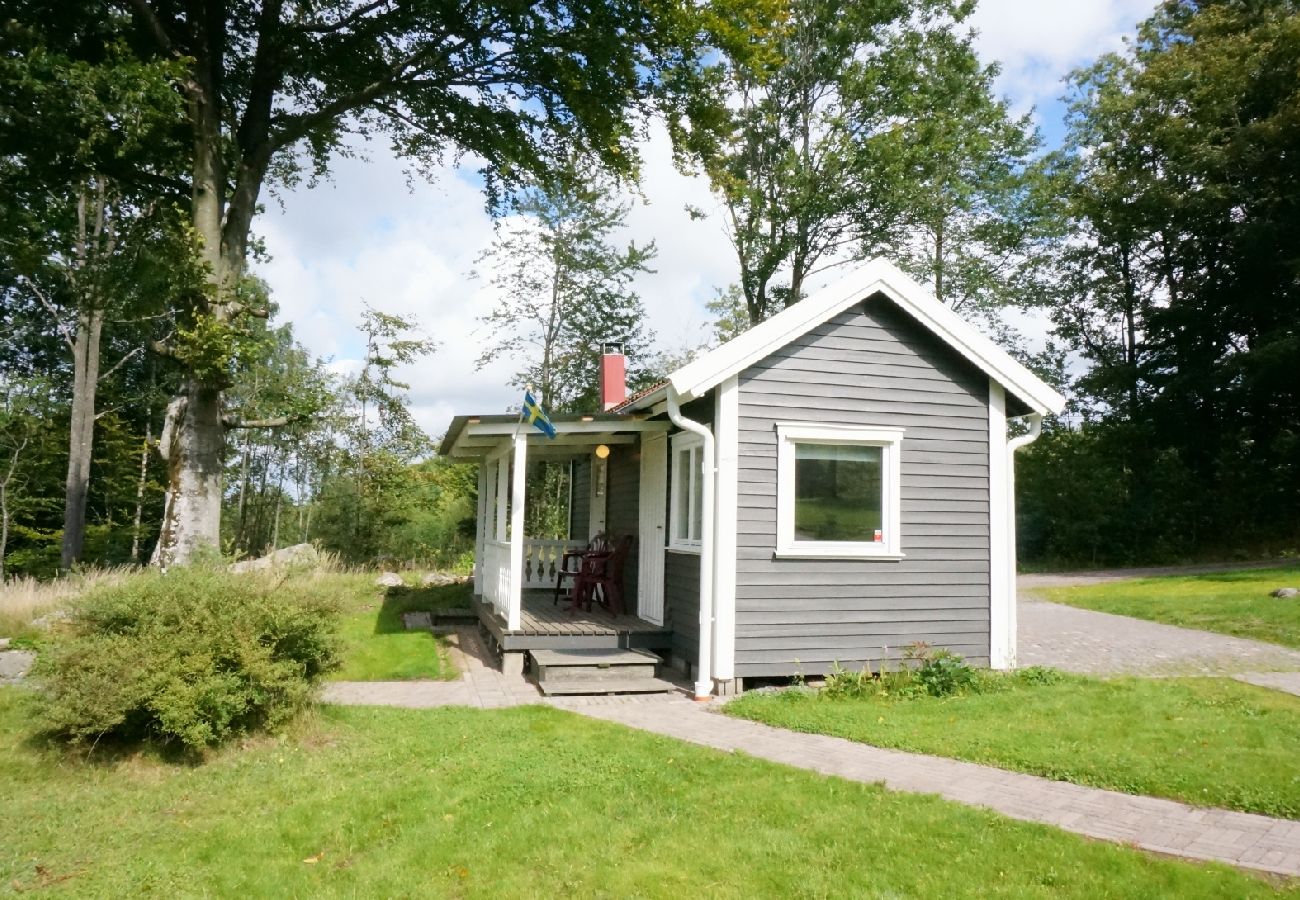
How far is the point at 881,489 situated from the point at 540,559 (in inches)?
281

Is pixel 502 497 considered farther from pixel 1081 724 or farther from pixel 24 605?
pixel 1081 724

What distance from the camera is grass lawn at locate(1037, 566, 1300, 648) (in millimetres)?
11212

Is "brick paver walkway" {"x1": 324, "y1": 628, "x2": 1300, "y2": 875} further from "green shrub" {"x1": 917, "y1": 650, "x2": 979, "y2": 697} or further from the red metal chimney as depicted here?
the red metal chimney

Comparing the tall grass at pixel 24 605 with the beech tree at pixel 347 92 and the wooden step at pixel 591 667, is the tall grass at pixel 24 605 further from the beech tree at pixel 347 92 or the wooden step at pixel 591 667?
the wooden step at pixel 591 667

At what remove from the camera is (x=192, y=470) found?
1080 cm

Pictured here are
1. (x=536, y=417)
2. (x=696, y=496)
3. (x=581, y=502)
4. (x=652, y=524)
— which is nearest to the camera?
(x=536, y=417)

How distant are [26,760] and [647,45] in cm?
1154

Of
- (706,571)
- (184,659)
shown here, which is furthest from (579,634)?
(184,659)

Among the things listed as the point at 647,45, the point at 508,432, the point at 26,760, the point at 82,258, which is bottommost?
the point at 26,760

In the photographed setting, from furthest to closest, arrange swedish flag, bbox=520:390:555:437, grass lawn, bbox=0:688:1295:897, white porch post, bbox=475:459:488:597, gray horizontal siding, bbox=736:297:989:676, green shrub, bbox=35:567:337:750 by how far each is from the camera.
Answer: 1. white porch post, bbox=475:459:488:597
2. swedish flag, bbox=520:390:555:437
3. gray horizontal siding, bbox=736:297:989:676
4. green shrub, bbox=35:567:337:750
5. grass lawn, bbox=0:688:1295:897

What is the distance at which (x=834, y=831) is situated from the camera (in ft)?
14.7

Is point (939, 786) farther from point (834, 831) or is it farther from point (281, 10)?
point (281, 10)

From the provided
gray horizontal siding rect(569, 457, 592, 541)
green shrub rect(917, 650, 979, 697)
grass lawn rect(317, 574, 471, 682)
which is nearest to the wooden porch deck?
grass lawn rect(317, 574, 471, 682)

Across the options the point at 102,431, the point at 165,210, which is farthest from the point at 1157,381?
the point at 102,431
